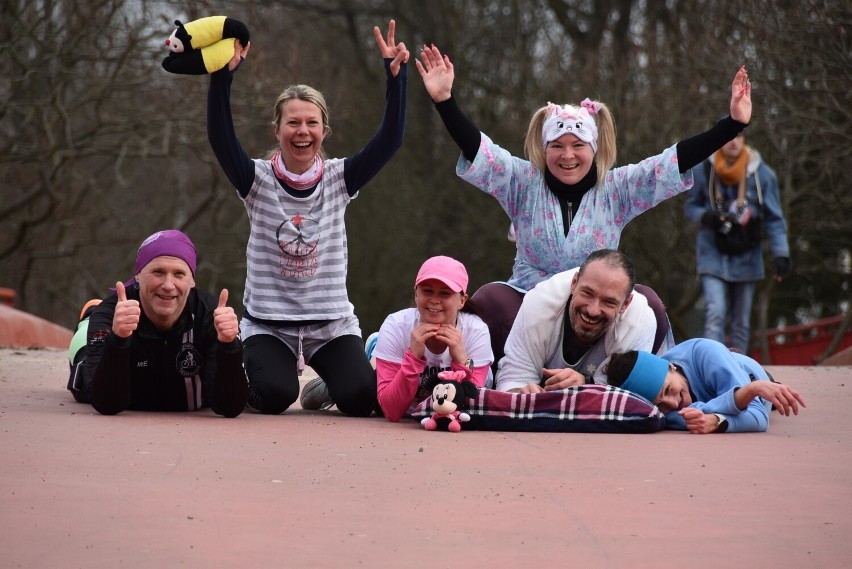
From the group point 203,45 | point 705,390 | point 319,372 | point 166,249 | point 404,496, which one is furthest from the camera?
point 319,372

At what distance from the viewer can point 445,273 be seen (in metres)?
6.23

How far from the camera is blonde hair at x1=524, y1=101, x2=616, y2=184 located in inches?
284

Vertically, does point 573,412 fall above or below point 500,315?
below

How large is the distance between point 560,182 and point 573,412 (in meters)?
1.55

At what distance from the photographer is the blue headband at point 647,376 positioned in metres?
6.07

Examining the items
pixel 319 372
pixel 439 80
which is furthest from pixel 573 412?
pixel 439 80

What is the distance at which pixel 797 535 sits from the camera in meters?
3.88

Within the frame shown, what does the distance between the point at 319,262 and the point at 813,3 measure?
7.63 meters

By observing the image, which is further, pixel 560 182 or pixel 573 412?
pixel 560 182

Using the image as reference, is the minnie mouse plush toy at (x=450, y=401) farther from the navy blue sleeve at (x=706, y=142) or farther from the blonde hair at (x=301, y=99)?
the navy blue sleeve at (x=706, y=142)

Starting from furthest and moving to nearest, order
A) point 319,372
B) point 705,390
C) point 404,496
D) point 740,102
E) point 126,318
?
1. point 740,102
2. point 319,372
3. point 705,390
4. point 126,318
5. point 404,496

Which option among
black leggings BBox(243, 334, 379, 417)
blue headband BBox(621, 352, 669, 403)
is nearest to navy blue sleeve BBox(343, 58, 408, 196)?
black leggings BBox(243, 334, 379, 417)

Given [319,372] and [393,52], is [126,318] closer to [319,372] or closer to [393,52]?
[319,372]

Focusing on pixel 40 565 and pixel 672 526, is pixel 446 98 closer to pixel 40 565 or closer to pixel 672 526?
pixel 672 526
